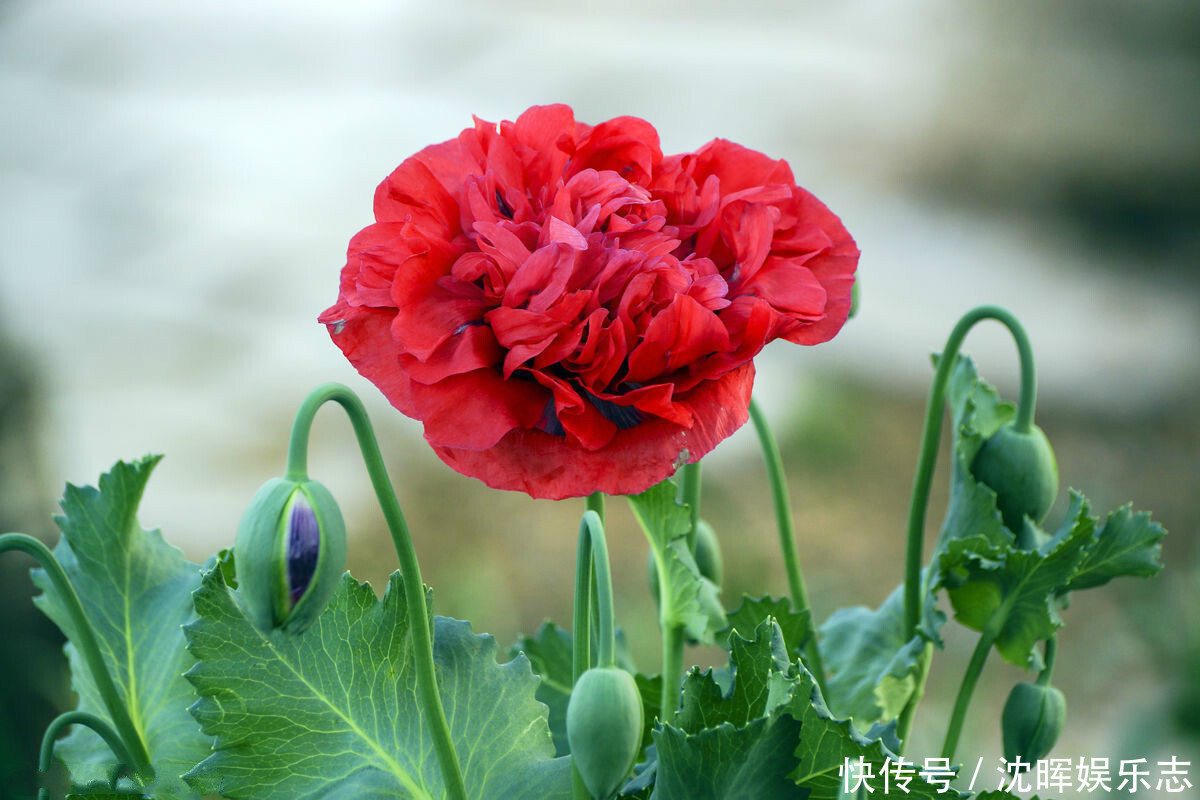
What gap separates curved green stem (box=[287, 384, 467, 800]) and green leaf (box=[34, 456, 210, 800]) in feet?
0.41

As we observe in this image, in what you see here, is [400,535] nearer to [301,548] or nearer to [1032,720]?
[301,548]

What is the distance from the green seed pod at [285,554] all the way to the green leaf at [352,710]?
0.05m

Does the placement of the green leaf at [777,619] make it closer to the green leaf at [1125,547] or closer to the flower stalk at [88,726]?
the green leaf at [1125,547]

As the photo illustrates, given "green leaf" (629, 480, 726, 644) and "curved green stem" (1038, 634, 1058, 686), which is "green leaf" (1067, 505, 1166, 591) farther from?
"green leaf" (629, 480, 726, 644)

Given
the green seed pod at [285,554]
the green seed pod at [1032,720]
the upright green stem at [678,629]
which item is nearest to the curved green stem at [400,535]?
the green seed pod at [285,554]

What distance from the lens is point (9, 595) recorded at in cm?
115

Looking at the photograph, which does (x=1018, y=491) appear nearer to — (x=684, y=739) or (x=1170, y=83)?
(x=684, y=739)

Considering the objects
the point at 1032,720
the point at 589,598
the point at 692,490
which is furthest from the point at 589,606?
the point at 1032,720

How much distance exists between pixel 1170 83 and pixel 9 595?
281 centimetres

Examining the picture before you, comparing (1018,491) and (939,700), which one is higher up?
(1018,491)

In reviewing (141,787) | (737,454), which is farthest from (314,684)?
(737,454)

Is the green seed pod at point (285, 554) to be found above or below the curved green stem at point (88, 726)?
above

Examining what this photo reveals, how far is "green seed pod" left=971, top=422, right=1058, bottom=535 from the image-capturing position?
A: 17.4 inches

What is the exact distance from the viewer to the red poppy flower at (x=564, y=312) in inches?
12.1
